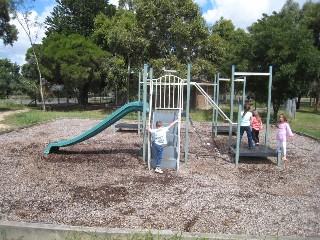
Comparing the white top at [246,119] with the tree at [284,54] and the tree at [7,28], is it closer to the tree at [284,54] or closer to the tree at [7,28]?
the tree at [284,54]

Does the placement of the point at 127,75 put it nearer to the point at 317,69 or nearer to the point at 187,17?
the point at 187,17

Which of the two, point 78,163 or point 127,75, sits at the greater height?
point 127,75

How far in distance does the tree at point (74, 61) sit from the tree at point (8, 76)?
2305mm

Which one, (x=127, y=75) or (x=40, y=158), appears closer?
(x=40, y=158)

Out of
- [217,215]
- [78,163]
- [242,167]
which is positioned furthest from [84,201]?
[242,167]

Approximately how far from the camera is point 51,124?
15.9 m

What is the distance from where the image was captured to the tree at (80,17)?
3216 centimetres

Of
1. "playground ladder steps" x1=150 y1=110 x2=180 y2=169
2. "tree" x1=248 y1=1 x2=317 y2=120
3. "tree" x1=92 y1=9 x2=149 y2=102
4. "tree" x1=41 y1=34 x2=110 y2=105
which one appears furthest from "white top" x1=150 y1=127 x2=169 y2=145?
"tree" x1=41 y1=34 x2=110 y2=105

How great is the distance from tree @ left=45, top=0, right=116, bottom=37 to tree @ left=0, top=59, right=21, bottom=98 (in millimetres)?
8153

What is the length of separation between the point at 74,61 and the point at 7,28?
5.13 meters

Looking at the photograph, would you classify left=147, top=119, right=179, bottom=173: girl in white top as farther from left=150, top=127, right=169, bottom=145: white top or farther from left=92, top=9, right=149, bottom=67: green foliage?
left=92, top=9, right=149, bottom=67: green foliage

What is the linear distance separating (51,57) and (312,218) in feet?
79.9

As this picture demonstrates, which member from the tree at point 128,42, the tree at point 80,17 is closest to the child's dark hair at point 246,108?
the tree at point 128,42

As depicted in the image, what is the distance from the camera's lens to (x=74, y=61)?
25.3 m
